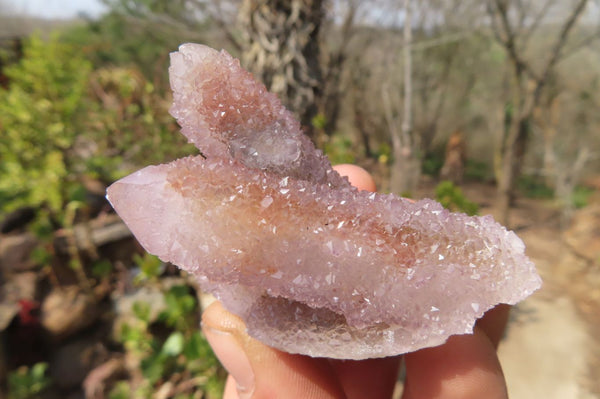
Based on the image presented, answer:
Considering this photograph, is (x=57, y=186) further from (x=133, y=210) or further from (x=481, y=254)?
(x=481, y=254)

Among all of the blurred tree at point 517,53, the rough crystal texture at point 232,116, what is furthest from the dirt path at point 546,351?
the rough crystal texture at point 232,116

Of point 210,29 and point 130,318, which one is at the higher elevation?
point 210,29

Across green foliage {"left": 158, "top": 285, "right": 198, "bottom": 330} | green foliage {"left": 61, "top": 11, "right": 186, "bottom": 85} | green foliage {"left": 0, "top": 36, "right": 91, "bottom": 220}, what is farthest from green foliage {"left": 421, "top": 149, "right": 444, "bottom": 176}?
green foliage {"left": 0, "top": 36, "right": 91, "bottom": 220}

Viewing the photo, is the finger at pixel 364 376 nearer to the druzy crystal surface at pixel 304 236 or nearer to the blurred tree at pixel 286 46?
the druzy crystal surface at pixel 304 236

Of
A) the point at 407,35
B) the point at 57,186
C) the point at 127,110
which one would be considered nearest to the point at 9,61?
the point at 127,110

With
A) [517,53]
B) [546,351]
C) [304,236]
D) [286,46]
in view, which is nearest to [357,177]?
[304,236]

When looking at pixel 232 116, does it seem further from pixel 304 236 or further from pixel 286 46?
pixel 286 46
